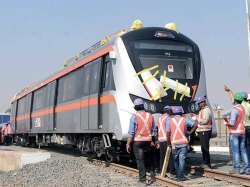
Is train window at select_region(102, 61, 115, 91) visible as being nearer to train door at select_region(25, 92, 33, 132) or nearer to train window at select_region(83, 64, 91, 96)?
train window at select_region(83, 64, 91, 96)

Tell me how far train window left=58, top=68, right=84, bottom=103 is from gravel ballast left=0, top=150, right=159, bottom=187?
90.6 inches

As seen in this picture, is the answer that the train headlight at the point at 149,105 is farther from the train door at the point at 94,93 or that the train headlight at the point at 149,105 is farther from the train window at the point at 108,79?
the train door at the point at 94,93

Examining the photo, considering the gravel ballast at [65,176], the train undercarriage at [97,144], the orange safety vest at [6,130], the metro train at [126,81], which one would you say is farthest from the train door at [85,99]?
the orange safety vest at [6,130]

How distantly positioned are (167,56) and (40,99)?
33.8 feet

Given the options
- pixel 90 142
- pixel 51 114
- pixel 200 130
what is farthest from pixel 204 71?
pixel 51 114

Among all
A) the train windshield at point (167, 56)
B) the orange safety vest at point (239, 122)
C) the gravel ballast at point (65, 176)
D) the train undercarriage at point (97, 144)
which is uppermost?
the train windshield at point (167, 56)

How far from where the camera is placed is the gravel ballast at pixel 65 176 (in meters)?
10.7

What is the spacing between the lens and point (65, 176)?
12.0 m

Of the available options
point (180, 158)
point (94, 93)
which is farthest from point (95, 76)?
point (180, 158)

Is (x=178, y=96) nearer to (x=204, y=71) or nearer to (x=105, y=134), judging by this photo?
(x=204, y=71)

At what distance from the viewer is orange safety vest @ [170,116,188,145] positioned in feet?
32.8

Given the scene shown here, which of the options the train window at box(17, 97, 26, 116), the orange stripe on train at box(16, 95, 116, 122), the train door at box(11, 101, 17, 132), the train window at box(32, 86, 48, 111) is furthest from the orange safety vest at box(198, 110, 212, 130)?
the train door at box(11, 101, 17, 132)

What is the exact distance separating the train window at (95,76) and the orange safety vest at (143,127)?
352cm

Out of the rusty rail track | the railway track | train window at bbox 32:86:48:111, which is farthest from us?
train window at bbox 32:86:48:111
